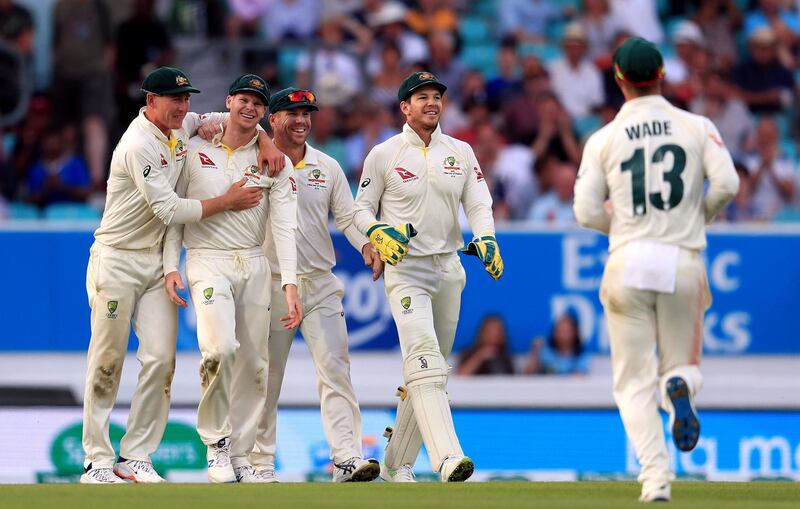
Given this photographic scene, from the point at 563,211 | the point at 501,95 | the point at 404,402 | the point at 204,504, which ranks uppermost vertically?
the point at 501,95

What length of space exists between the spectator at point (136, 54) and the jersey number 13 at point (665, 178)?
8.89 m

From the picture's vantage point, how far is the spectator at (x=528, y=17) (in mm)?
17938

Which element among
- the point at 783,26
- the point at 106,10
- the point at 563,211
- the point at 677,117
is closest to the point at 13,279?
the point at 106,10

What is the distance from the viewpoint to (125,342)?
9383 millimetres

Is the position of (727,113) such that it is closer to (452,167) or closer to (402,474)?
(452,167)

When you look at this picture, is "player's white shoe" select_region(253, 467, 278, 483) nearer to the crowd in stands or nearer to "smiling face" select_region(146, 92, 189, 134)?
"smiling face" select_region(146, 92, 189, 134)

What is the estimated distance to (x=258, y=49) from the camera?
16250mm

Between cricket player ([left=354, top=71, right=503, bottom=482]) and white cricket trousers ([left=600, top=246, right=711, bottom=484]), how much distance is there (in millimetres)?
1903

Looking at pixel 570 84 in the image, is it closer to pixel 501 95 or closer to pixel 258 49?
pixel 501 95

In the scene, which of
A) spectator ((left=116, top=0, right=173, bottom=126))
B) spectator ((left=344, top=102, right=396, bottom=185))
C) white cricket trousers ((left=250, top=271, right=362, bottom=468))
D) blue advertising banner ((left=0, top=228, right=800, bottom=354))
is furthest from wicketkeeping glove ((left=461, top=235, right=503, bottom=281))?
spectator ((left=116, top=0, right=173, bottom=126))

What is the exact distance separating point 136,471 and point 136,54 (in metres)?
7.49

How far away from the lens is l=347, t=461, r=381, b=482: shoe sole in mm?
9609

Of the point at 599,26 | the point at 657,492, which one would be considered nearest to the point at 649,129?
the point at 657,492

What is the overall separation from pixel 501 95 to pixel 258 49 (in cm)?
252
